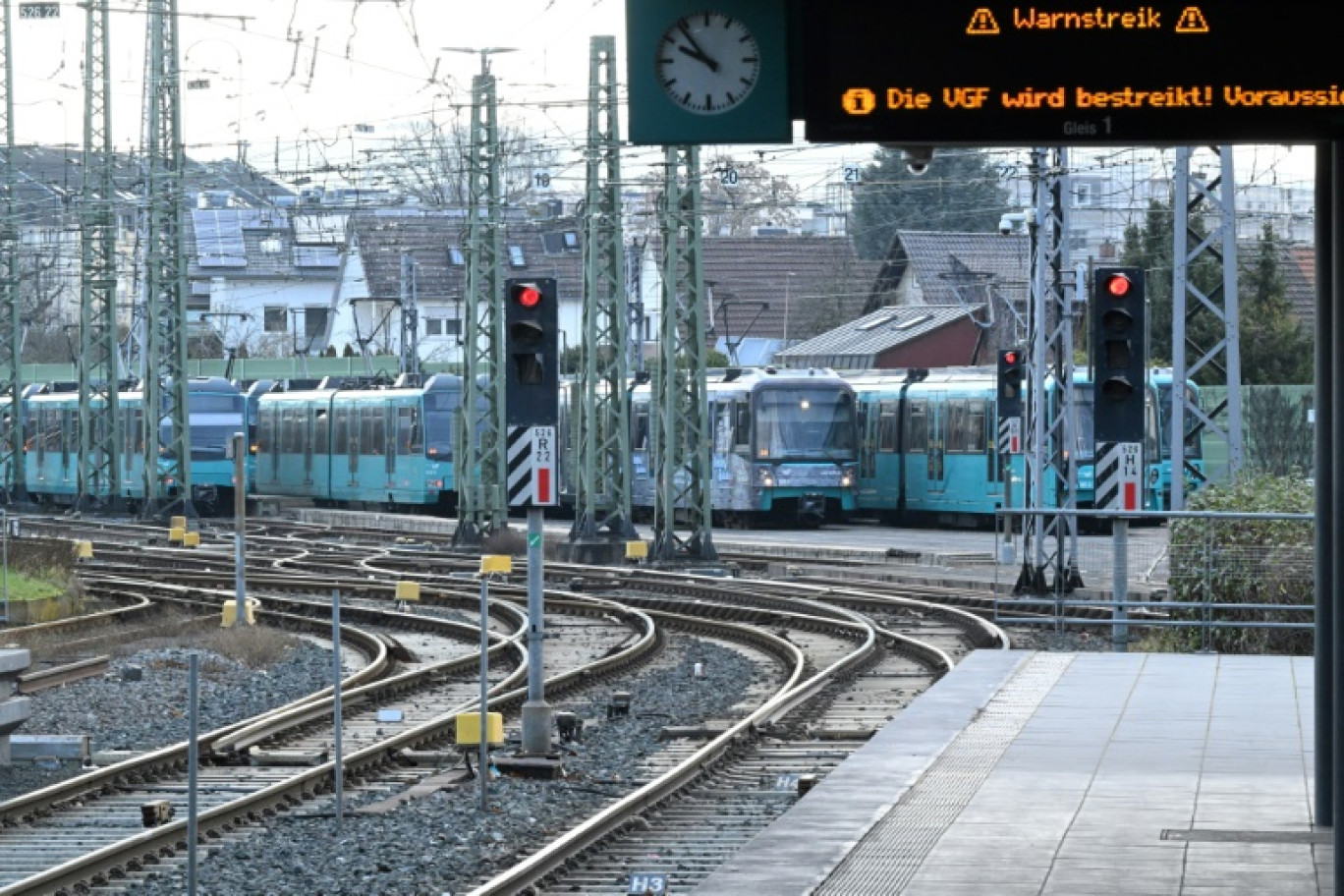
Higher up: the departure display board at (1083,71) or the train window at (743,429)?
the departure display board at (1083,71)

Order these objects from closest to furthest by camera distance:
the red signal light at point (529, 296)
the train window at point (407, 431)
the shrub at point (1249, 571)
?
1. the red signal light at point (529, 296)
2. the shrub at point (1249, 571)
3. the train window at point (407, 431)

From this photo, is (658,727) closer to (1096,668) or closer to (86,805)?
(1096,668)

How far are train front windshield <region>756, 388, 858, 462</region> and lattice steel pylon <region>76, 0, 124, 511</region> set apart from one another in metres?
14.2

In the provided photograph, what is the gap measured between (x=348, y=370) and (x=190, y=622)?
184ft

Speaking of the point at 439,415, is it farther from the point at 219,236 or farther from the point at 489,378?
the point at 219,236

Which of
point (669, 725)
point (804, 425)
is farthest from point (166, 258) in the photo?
point (669, 725)

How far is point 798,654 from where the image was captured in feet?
72.6

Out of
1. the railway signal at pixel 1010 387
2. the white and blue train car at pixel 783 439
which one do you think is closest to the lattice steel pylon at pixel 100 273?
the white and blue train car at pixel 783 439

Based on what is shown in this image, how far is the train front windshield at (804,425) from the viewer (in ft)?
153

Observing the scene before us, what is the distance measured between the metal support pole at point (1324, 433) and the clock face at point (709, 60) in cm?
252

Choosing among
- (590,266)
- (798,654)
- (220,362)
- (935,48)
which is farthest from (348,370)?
(935,48)

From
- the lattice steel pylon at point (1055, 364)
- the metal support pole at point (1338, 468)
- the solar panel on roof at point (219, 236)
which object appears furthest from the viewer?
the solar panel on roof at point (219, 236)

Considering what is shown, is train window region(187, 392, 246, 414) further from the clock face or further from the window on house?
the clock face

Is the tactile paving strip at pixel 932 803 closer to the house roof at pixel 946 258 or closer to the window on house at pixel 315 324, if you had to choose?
the house roof at pixel 946 258
